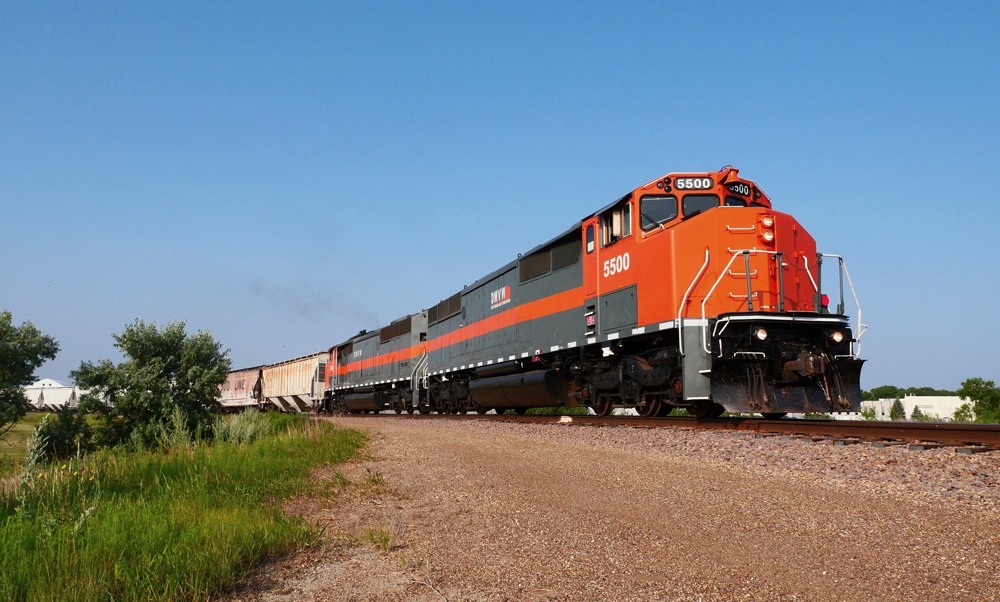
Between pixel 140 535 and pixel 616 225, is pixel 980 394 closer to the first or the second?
pixel 616 225

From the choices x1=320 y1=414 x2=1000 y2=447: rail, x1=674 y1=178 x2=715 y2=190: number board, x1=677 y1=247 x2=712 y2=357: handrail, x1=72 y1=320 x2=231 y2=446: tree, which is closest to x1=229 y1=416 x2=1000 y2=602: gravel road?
x1=320 y1=414 x2=1000 y2=447: rail

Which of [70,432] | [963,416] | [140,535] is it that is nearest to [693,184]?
[140,535]

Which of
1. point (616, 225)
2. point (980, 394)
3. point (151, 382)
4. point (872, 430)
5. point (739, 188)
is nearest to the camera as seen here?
point (872, 430)

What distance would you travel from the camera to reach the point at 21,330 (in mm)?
23938

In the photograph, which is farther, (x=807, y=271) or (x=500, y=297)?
(x=500, y=297)

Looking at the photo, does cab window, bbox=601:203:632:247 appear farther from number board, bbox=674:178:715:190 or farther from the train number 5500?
number board, bbox=674:178:715:190

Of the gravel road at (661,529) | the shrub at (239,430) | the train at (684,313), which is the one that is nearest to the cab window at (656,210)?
the train at (684,313)

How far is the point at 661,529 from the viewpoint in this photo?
441 cm

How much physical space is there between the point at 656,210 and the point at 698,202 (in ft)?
2.57

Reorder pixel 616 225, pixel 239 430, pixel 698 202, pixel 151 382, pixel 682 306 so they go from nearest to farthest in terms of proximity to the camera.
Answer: pixel 682 306, pixel 698 202, pixel 239 430, pixel 616 225, pixel 151 382

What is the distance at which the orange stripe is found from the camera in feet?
49.4

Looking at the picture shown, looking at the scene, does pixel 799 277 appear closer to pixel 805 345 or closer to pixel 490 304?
pixel 805 345

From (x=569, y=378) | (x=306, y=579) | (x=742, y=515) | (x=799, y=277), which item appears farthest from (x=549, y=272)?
(x=306, y=579)

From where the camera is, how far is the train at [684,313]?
10.5 meters
